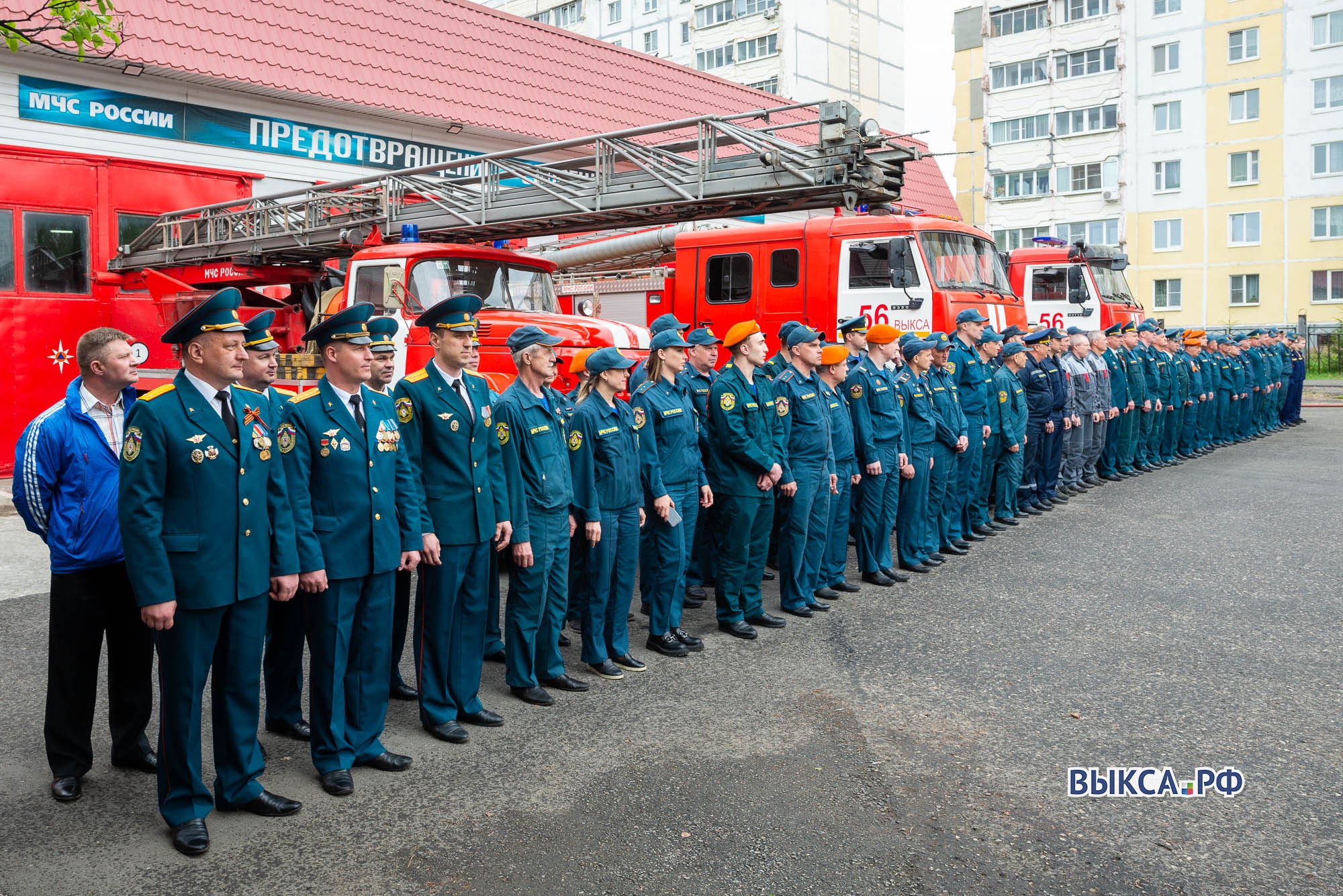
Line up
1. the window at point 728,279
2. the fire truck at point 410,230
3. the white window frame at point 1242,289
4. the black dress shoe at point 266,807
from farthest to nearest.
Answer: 1. the white window frame at point 1242,289
2. the window at point 728,279
3. the fire truck at point 410,230
4. the black dress shoe at point 266,807

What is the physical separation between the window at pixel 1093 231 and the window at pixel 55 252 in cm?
4478

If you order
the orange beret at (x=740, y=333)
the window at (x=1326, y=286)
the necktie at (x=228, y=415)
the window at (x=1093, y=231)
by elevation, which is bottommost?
the necktie at (x=228, y=415)

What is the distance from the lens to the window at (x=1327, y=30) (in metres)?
43.3

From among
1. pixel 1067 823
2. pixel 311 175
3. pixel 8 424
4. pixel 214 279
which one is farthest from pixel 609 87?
pixel 1067 823

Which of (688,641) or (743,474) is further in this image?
(743,474)

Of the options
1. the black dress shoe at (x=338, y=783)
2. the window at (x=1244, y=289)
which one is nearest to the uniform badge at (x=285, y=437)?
the black dress shoe at (x=338, y=783)

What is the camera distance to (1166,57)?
47.6 m

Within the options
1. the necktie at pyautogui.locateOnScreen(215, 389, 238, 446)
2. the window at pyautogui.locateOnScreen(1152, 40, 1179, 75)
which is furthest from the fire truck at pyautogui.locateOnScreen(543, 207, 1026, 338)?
the window at pyautogui.locateOnScreen(1152, 40, 1179, 75)

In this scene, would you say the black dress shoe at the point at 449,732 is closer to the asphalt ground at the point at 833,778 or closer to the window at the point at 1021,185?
the asphalt ground at the point at 833,778

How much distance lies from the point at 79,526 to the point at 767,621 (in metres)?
4.14

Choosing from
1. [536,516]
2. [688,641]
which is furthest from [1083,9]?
[536,516]

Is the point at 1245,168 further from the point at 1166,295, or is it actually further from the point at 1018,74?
the point at 1018,74

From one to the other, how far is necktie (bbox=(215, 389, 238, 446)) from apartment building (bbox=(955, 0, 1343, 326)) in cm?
4860

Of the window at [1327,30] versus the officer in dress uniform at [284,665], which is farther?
the window at [1327,30]
